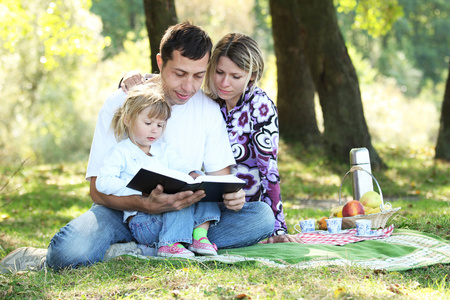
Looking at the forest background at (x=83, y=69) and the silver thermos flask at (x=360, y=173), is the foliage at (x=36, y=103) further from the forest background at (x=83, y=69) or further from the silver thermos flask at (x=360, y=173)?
the silver thermos flask at (x=360, y=173)

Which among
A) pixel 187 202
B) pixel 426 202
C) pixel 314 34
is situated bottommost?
pixel 426 202

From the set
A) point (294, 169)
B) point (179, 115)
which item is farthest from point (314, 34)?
point (179, 115)

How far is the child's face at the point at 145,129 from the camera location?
13.0ft

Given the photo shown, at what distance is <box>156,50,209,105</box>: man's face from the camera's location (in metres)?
4.12

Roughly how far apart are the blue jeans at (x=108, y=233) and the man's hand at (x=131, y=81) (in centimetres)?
97

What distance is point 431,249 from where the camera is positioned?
4031 millimetres

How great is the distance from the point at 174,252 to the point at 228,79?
143 cm

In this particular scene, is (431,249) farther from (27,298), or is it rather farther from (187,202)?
(27,298)

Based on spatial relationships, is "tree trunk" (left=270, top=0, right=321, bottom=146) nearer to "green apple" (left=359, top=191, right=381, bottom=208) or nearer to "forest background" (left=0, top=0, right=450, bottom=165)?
"forest background" (left=0, top=0, right=450, bottom=165)

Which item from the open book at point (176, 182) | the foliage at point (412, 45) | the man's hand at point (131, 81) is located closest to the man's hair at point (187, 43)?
the man's hand at point (131, 81)

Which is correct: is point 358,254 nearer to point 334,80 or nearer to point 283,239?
point 283,239

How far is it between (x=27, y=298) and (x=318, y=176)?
6.84m

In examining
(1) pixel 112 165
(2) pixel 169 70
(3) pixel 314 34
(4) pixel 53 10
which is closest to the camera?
(1) pixel 112 165

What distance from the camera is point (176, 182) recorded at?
11.4ft
